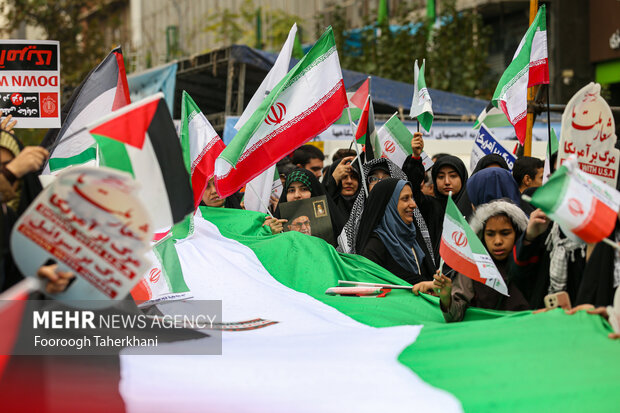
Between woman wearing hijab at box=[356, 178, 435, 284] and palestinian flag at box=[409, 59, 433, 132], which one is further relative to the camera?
palestinian flag at box=[409, 59, 433, 132]

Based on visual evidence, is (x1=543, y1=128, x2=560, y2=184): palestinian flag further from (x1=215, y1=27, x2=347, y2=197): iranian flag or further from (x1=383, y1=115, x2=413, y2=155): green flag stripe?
(x1=215, y1=27, x2=347, y2=197): iranian flag

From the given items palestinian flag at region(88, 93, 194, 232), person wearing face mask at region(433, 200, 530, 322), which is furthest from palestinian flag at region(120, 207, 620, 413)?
palestinian flag at region(88, 93, 194, 232)

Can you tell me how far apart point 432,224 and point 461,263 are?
8.26 feet

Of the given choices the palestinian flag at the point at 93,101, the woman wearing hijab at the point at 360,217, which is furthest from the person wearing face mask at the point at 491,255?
the palestinian flag at the point at 93,101

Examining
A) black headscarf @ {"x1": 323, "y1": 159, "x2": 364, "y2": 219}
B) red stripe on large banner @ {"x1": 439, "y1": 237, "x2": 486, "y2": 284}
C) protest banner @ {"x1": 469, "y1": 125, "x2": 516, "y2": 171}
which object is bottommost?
red stripe on large banner @ {"x1": 439, "y1": 237, "x2": 486, "y2": 284}

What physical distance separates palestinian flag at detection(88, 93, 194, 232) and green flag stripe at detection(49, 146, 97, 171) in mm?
2371

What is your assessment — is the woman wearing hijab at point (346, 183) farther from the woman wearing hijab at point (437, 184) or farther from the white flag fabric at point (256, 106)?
the white flag fabric at point (256, 106)

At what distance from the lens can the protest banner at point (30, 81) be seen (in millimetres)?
6898

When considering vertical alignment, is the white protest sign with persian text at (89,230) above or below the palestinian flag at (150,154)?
below

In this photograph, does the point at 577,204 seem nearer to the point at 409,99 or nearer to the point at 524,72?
the point at 524,72

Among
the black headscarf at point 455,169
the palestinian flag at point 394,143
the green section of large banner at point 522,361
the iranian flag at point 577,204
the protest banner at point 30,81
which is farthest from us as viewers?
the palestinian flag at point 394,143

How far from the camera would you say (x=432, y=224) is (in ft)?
23.2

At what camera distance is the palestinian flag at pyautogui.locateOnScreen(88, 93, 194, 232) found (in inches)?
138

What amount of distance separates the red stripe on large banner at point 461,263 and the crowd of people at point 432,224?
6.9 inches
